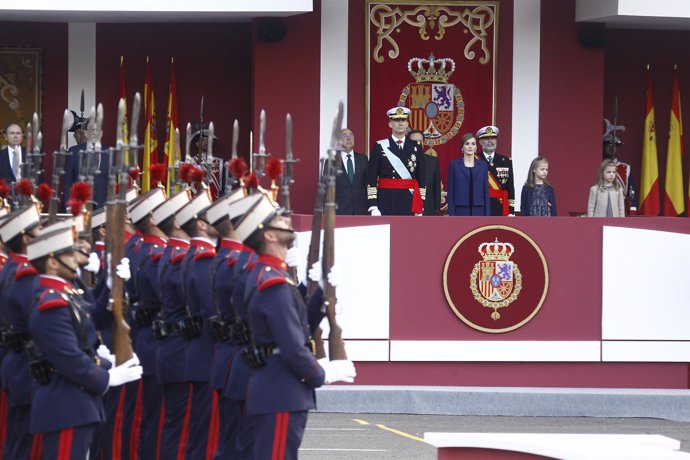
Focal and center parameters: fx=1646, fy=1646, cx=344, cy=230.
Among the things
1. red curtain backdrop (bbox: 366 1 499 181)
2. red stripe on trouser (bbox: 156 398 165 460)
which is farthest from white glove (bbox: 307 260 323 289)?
red curtain backdrop (bbox: 366 1 499 181)

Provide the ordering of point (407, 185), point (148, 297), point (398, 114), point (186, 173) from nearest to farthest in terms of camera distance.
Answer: point (148, 297)
point (186, 173)
point (398, 114)
point (407, 185)

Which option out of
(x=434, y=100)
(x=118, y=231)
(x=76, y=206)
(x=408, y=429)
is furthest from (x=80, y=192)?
(x=434, y=100)

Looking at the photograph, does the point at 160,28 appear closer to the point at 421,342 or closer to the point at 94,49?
the point at 94,49

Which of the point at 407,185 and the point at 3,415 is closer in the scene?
the point at 3,415

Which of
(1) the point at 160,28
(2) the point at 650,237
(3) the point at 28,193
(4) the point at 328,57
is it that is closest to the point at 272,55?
(4) the point at 328,57

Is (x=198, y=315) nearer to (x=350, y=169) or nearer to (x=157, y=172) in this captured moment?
(x=157, y=172)

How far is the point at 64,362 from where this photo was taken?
288 inches

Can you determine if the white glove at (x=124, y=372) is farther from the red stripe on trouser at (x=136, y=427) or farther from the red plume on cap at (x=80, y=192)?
the red stripe on trouser at (x=136, y=427)

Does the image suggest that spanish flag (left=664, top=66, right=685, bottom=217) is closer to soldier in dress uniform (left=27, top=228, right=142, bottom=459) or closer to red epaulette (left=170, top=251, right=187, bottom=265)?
red epaulette (left=170, top=251, right=187, bottom=265)

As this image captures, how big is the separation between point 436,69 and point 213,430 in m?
9.55

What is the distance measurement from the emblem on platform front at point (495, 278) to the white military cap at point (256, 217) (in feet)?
21.5

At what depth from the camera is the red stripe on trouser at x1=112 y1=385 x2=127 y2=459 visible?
954 centimetres

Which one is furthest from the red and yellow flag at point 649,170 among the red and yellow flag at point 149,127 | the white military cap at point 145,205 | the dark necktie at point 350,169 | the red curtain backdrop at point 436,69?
the white military cap at point 145,205

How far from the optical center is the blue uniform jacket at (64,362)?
7328 mm
